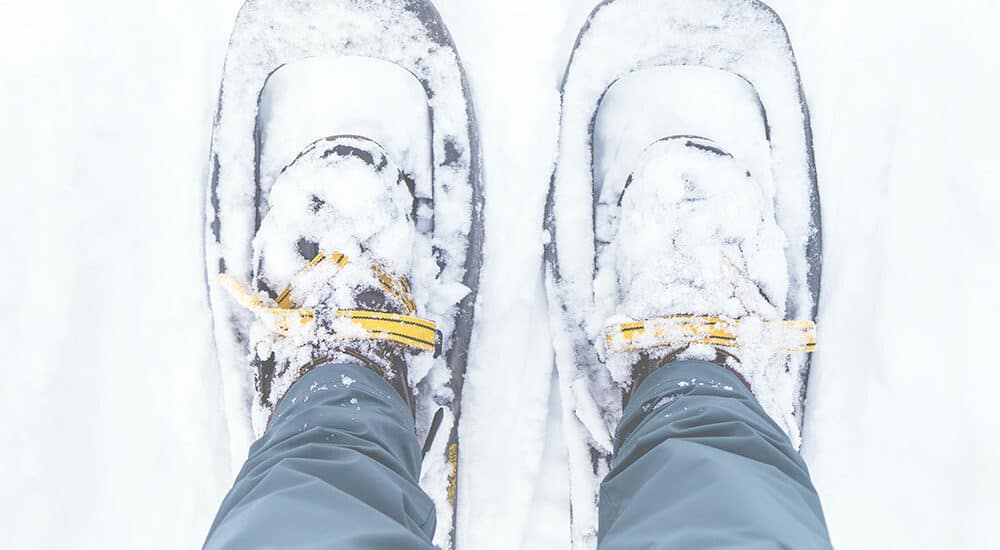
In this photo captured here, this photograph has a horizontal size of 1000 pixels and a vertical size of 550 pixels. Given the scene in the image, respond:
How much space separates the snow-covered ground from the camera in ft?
3.09

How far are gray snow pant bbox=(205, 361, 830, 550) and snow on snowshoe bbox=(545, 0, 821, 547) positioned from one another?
16 cm

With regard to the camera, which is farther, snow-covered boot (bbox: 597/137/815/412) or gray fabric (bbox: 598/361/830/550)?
snow-covered boot (bbox: 597/137/815/412)

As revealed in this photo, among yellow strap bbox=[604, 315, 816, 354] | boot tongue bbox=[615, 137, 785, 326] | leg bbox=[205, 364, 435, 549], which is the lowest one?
leg bbox=[205, 364, 435, 549]

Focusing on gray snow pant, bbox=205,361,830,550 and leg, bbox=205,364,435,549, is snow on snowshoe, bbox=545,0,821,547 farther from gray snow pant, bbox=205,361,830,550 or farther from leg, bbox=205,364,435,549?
leg, bbox=205,364,435,549

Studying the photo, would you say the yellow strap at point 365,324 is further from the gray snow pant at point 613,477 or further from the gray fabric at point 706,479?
the gray fabric at point 706,479

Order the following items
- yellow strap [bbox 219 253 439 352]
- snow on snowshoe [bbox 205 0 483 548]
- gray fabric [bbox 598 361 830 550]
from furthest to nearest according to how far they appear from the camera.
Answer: snow on snowshoe [bbox 205 0 483 548]
yellow strap [bbox 219 253 439 352]
gray fabric [bbox 598 361 830 550]

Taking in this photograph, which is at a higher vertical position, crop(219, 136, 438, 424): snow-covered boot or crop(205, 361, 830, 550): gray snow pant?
crop(219, 136, 438, 424): snow-covered boot

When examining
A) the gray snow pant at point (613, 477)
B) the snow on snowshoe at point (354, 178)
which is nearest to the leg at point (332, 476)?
the gray snow pant at point (613, 477)

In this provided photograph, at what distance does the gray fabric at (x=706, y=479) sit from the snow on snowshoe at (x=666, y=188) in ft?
0.53

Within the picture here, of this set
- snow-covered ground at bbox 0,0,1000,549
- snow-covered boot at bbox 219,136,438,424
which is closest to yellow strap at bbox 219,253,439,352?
snow-covered boot at bbox 219,136,438,424

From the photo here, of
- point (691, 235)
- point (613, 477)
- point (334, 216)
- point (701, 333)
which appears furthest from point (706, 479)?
point (334, 216)

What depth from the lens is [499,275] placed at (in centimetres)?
95

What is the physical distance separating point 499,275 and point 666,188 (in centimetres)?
24

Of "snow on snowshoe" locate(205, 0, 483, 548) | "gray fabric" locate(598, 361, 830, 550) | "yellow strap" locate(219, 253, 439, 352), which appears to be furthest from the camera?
"snow on snowshoe" locate(205, 0, 483, 548)
